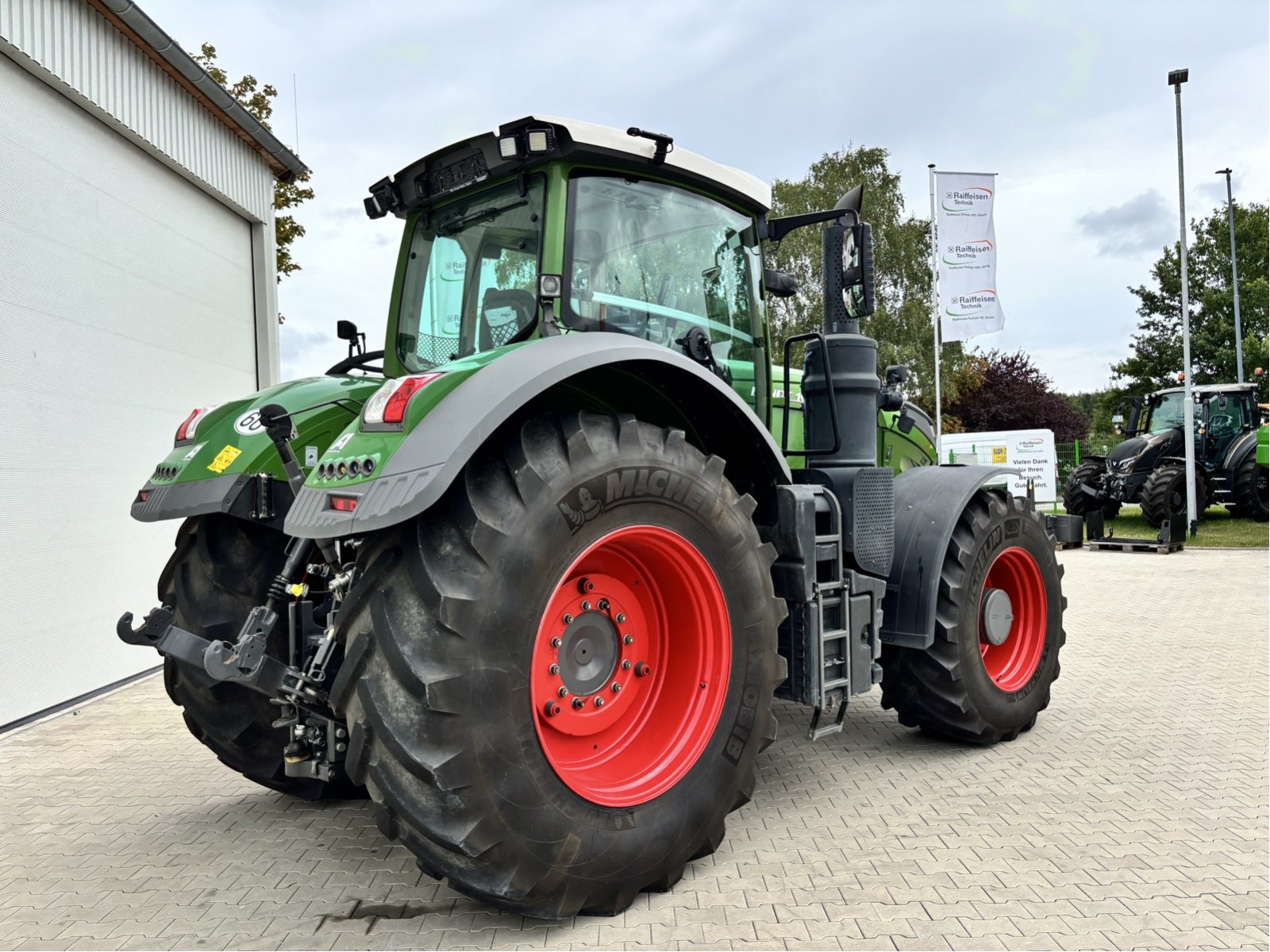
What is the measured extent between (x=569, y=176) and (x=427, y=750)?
2.06m

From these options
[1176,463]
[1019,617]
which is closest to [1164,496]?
[1176,463]

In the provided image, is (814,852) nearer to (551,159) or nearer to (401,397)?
(401,397)

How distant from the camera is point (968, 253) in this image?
596 inches

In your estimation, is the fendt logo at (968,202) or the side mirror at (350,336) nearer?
the side mirror at (350,336)

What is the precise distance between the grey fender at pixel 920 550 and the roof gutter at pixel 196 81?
6193 mm

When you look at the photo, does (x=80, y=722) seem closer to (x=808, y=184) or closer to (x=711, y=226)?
(x=711, y=226)

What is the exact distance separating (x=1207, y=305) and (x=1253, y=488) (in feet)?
69.7

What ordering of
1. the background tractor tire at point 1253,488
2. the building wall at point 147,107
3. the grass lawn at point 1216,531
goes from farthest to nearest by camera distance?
1. the background tractor tire at point 1253,488
2. the grass lawn at point 1216,531
3. the building wall at point 147,107

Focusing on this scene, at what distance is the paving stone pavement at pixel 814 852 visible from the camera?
2.56m

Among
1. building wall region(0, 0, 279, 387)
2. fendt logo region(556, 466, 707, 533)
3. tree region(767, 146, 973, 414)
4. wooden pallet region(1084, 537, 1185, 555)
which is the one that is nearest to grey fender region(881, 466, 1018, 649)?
fendt logo region(556, 466, 707, 533)

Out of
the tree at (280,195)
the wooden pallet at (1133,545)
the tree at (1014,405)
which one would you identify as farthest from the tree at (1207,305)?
the tree at (280,195)

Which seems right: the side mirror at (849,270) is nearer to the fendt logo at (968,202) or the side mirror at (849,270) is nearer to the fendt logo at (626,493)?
the fendt logo at (626,493)

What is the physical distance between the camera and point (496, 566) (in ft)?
7.89

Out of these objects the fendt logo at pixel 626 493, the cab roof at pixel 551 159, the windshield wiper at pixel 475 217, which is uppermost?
the cab roof at pixel 551 159
